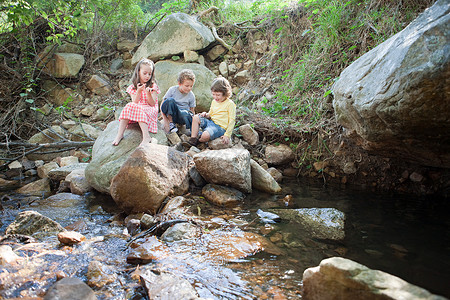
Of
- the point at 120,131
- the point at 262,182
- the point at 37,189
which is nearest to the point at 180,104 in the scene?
the point at 120,131

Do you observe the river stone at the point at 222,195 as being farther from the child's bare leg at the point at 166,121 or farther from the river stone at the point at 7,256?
the river stone at the point at 7,256

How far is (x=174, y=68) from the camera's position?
20.6ft

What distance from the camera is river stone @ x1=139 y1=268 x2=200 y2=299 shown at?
1.62 m

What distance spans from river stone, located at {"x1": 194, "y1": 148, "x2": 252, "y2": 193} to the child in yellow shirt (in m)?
1.00

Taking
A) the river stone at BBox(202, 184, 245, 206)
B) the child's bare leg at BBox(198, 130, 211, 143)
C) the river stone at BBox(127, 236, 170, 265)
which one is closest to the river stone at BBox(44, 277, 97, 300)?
Result: the river stone at BBox(127, 236, 170, 265)

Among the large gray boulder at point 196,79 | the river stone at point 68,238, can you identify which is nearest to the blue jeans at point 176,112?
the large gray boulder at point 196,79

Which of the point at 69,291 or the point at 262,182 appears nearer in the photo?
the point at 69,291

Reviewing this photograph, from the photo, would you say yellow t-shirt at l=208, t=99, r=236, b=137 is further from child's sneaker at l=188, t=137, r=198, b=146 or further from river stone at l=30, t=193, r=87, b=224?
river stone at l=30, t=193, r=87, b=224

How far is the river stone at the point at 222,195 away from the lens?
3214mm

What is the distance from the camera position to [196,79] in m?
5.93

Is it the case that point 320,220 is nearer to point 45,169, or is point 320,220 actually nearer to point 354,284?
point 354,284

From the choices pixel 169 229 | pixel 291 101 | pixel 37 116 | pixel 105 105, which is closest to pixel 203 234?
pixel 169 229

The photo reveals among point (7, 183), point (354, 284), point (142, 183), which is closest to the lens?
point (354, 284)

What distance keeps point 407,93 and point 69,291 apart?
2547 millimetres
